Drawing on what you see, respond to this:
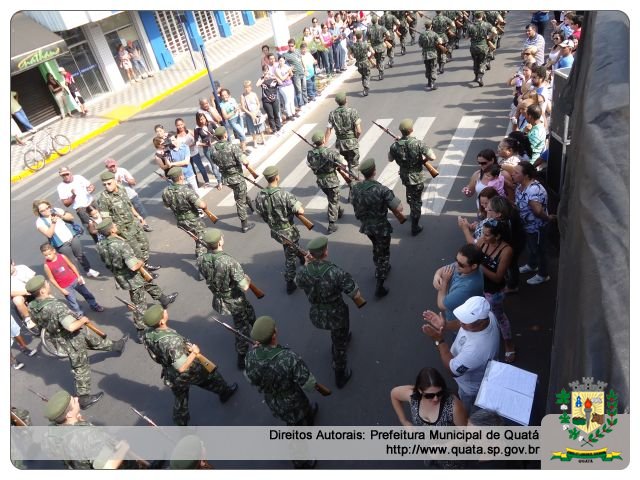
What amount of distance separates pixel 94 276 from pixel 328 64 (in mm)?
12018

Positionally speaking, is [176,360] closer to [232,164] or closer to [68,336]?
[68,336]

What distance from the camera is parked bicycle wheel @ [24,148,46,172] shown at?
15.2m

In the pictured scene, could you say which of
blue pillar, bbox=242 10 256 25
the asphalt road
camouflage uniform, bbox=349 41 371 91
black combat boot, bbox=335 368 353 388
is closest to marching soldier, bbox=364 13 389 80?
camouflage uniform, bbox=349 41 371 91

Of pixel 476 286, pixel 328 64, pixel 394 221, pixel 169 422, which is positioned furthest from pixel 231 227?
pixel 328 64

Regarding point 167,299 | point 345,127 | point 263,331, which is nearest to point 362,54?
point 345,127

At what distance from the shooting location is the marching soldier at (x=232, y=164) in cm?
845

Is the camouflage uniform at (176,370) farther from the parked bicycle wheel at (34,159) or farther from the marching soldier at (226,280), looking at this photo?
the parked bicycle wheel at (34,159)

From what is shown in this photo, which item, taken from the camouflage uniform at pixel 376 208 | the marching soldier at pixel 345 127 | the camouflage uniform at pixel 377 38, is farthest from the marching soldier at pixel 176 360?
the camouflage uniform at pixel 377 38

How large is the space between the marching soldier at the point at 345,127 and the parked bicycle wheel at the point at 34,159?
11574 millimetres

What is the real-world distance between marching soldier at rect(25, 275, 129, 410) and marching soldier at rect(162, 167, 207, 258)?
2382 millimetres

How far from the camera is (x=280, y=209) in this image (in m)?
6.77

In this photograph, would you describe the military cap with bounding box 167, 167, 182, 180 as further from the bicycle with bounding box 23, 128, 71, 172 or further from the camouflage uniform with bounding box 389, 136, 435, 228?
the bicycle with bounding box 23, 128, 71, 172

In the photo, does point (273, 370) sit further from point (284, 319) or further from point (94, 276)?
point (94, 276)

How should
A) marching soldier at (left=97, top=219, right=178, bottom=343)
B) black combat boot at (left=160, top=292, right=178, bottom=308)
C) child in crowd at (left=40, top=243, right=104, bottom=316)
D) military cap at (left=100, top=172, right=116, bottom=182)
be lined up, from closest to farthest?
marching soldier at (left=97, top=219, right=178, bottom=343)
child in crowd at (left=40, top=243, right=104, bottom=316)
black combat boot at (left=160, top=292, right=178, bottom=308)
military cap at (left=100, top=172, right=116, bottom=182)
